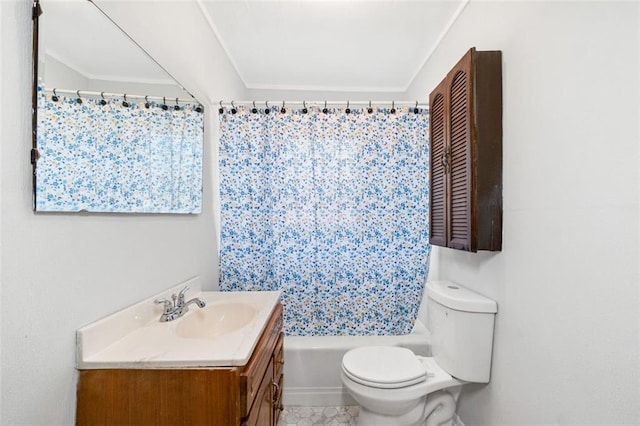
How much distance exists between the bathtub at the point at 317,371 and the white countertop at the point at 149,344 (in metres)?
0.82

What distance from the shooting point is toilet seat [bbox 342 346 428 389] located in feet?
4.73

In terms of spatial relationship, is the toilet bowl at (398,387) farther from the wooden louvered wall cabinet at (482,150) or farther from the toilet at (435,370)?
the wooden louvered wall cabinet at (482,150)

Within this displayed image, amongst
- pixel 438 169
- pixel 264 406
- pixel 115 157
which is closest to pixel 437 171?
pixel 438 169

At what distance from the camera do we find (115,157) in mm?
1093

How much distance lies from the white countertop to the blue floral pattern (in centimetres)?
40

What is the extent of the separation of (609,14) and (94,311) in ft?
6.05

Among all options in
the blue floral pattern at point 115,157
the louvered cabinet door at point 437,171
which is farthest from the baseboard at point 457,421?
the blue floral pattern at point 115,157

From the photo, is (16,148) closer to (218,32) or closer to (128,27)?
(128,27)

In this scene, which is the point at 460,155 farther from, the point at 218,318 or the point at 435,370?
the point at 218,318

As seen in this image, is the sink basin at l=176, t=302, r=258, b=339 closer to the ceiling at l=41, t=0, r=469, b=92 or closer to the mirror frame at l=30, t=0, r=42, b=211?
the mirror frame at l=30, t=0, r=42, b=211

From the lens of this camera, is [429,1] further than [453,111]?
Yes

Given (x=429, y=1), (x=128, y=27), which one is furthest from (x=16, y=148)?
(x=429, y=1)

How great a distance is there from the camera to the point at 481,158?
139cm

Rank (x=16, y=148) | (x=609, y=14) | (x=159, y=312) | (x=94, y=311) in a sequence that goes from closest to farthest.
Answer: (x=16, y=148), (x=609, y=14), (x=94, y=311), (x=159, y=312)
